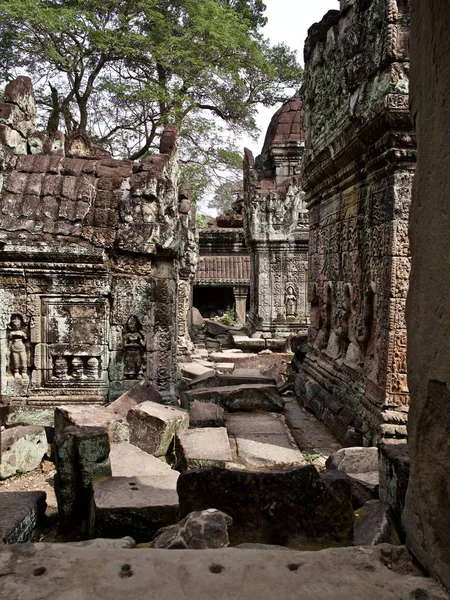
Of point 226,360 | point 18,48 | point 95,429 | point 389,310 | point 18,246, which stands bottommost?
point 226,360

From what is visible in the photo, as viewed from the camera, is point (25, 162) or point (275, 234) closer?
point (25, 162)

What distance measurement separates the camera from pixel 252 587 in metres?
1.45

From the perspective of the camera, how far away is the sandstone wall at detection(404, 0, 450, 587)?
58.7 inches

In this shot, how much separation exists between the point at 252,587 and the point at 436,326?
3.11ft

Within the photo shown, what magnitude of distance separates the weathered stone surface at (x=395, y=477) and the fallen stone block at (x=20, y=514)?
1.79m

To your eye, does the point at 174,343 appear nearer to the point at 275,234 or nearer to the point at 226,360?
the point at 226,360

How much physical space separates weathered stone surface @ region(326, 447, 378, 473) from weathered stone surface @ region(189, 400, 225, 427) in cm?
130

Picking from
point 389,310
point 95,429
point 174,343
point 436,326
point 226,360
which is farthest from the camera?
point 226,360

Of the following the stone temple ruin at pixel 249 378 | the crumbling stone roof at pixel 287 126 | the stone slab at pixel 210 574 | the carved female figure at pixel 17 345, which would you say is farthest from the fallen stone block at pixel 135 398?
the crumbling stone roof at pixel 287 126

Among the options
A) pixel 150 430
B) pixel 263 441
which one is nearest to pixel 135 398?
pixel 150 430

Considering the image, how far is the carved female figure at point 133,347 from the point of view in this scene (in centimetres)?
523

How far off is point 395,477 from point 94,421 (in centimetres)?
251

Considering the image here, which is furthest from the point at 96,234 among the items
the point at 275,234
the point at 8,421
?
the point at 275,234

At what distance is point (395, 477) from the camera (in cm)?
224
